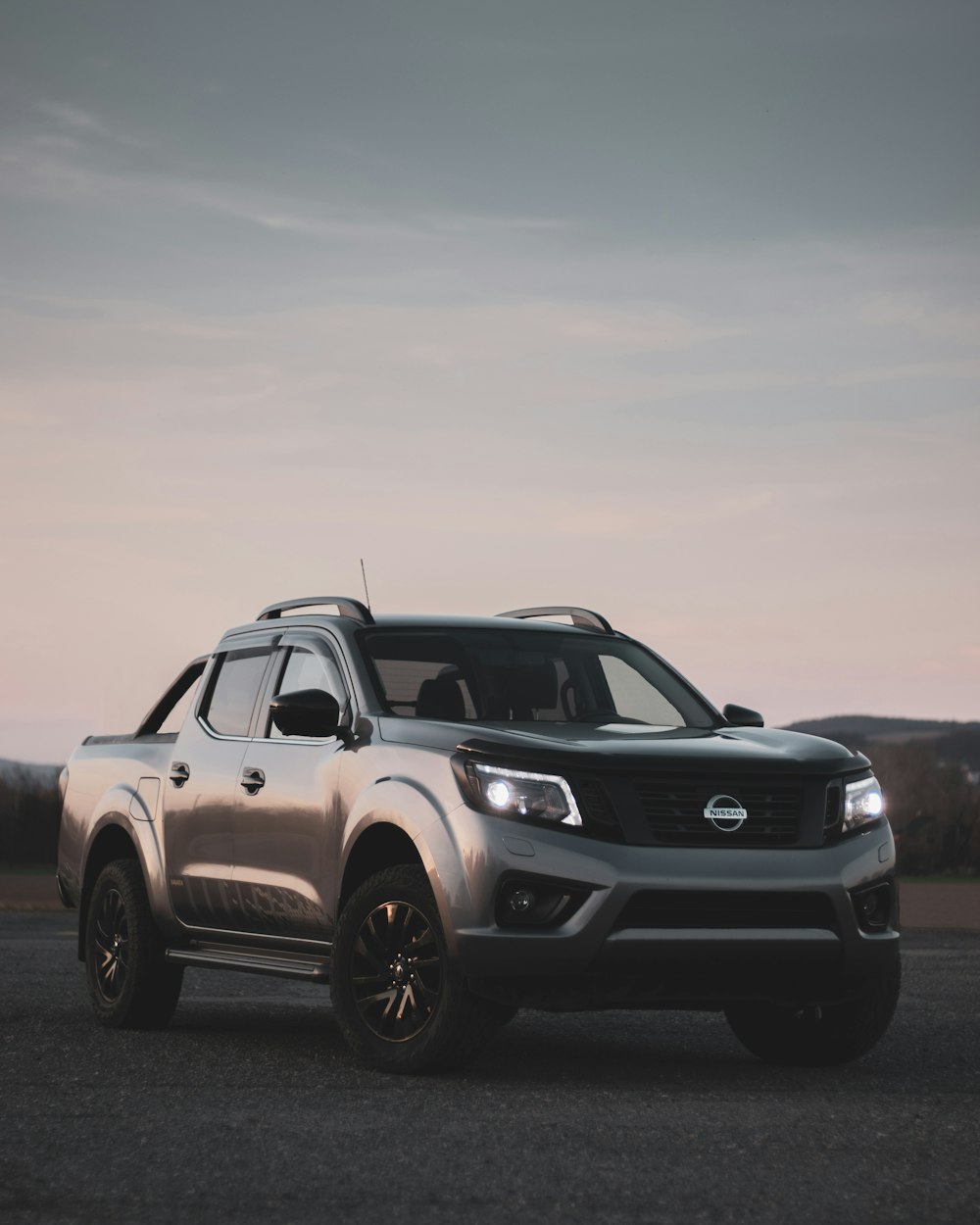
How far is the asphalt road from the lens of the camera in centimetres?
528

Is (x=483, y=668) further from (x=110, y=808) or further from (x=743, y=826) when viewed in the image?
(x=110, y=808)

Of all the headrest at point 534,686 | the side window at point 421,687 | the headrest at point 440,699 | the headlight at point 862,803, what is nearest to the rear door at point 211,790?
the side window at point 421,687

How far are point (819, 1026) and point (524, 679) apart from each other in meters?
2.04

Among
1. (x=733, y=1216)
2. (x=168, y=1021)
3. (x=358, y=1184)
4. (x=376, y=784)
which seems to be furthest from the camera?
(x=168, y=1021)

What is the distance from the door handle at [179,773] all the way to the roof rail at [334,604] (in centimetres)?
85

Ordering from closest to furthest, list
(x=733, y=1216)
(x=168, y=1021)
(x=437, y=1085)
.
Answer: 1. (x=733, y=1216)
2. (x=437, y=1085)
3. (x=168, y=1021)

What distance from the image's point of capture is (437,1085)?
7410 millimetres

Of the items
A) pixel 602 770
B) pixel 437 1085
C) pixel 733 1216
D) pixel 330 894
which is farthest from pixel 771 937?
pixel 733 1216

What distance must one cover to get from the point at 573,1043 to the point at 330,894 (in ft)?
5.92

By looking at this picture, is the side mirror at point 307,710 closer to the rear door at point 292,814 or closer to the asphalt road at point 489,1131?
the rear door at point 292,814

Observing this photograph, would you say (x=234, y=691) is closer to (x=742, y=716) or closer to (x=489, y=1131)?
(x=742, y=716)

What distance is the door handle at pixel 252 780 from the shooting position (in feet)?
29.3

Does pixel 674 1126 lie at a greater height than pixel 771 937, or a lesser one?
lesser

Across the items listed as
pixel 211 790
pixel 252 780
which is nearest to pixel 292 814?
pixel 252 780
